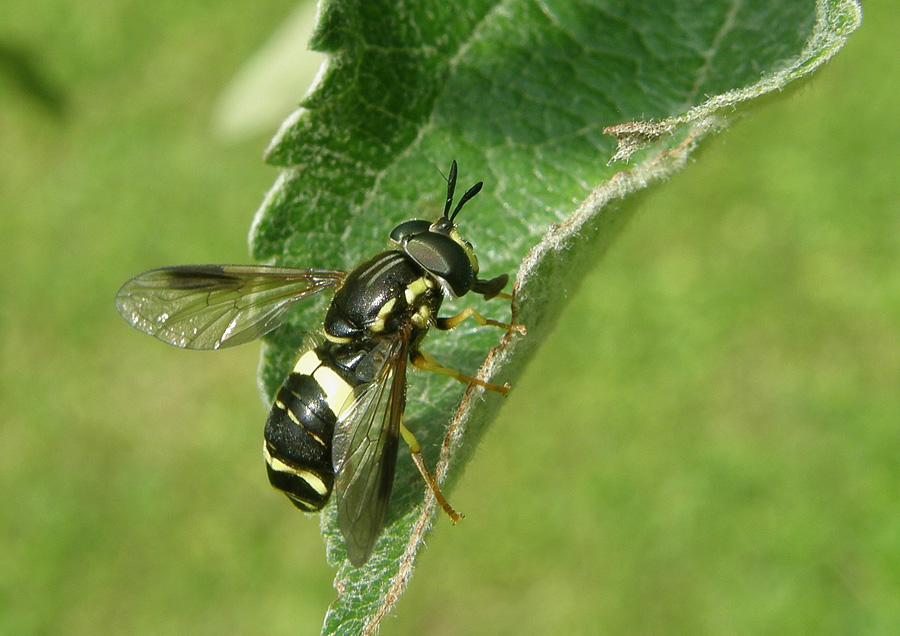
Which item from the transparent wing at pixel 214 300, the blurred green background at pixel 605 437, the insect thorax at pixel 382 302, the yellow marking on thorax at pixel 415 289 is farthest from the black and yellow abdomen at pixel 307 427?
the blurred green background at pixel 605 437

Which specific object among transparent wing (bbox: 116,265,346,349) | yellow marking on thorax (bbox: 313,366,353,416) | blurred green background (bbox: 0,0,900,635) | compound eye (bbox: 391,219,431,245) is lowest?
blurred green background (bbox: 0,0,900,635)

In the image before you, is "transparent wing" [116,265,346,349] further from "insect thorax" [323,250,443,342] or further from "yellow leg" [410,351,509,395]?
"yellow leg" [410,351,509,395]

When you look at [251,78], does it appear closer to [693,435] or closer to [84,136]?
[693,435]

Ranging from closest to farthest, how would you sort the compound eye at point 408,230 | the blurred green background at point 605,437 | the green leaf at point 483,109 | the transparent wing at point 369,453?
1. the transparent wing at point 369,453
2. the green leaf at point 483,109
3. the compound eye at point 408,230
4. the blurred green background at point 605,437

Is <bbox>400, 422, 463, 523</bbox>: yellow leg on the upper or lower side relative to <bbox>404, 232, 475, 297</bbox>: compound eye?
lower

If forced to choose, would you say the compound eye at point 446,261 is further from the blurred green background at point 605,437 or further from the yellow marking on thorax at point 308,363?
the blurred green background at point 605,437

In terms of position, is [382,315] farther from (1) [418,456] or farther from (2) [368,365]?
(1) [418,456]

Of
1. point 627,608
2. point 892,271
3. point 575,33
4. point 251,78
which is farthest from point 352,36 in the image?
point 892,271

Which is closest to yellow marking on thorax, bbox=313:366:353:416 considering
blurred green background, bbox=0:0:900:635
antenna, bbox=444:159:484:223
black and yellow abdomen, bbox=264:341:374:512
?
black and yellow abdomen, bbox=264:341:374:512
